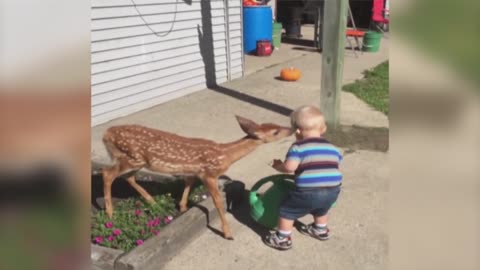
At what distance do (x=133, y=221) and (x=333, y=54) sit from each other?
11.4 feet

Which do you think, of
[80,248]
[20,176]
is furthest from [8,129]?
[80,248]

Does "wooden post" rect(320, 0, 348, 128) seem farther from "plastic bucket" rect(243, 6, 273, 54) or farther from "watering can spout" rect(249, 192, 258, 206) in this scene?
"plastic bucket" rect(243, 6, 273, 54)

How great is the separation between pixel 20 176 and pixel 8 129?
44 mm

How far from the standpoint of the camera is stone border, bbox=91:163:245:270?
3133 millimetres

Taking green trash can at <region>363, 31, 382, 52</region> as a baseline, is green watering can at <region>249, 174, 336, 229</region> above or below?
below

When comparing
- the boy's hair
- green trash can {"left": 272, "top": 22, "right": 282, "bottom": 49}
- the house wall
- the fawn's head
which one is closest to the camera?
the boy's hair

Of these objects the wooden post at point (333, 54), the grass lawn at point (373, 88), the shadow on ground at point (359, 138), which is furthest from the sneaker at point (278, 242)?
the grass lawn at point (373, 88)

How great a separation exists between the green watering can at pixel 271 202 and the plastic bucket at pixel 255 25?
28.2 ft

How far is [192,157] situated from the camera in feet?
11.8

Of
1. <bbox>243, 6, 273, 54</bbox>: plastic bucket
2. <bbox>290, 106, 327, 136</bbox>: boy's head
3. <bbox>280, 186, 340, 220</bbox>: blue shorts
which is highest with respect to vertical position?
<bbox>243, 6, 273, 54</bbox>: plastic bucket

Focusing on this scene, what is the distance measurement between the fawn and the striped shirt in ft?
0.60

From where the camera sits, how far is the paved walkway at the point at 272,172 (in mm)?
3576

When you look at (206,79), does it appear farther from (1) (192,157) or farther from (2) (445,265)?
(2) (445,265)

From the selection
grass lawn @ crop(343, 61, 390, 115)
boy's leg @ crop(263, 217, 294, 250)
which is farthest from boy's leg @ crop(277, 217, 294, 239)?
grass lawn @ crop(343, 61, 390, 115)
